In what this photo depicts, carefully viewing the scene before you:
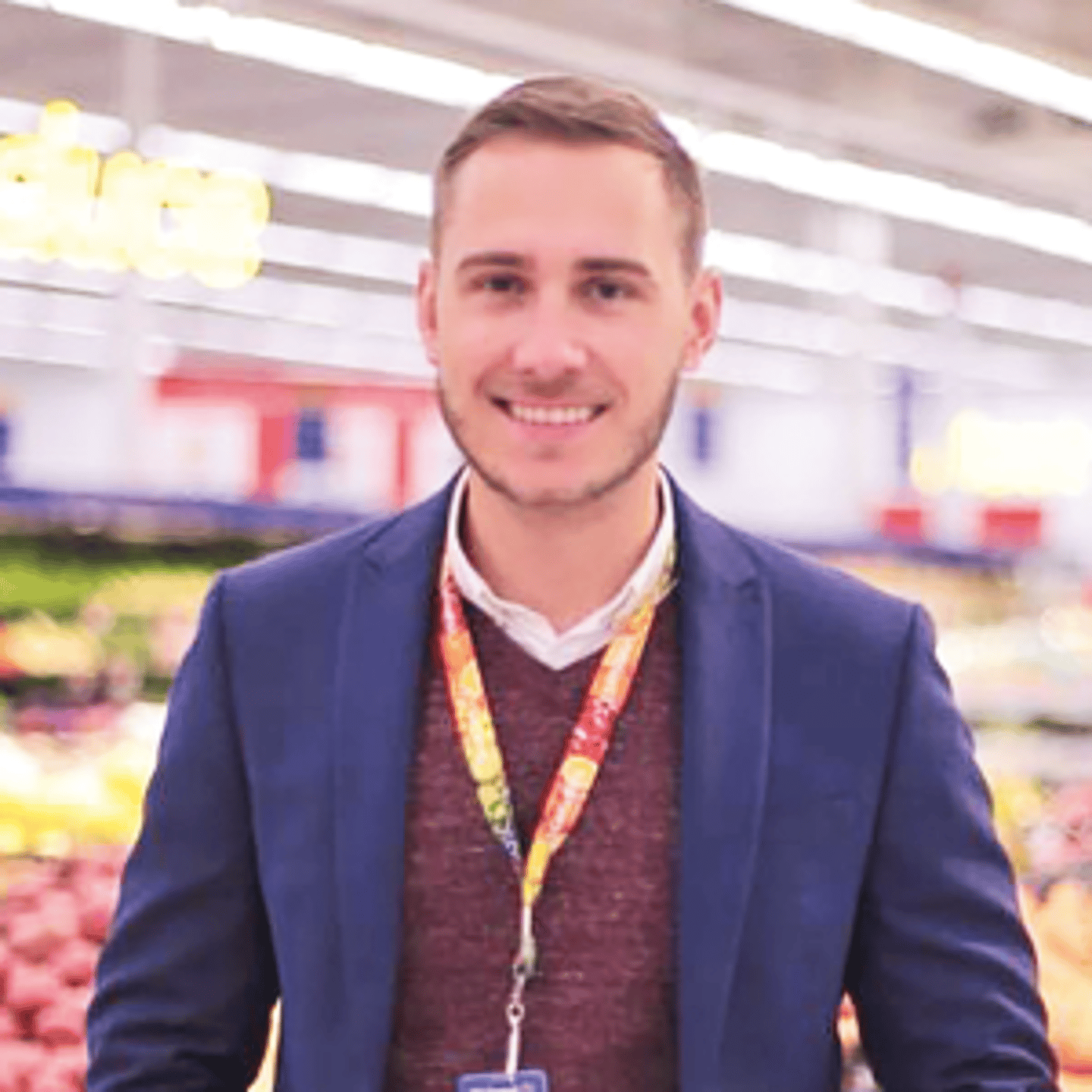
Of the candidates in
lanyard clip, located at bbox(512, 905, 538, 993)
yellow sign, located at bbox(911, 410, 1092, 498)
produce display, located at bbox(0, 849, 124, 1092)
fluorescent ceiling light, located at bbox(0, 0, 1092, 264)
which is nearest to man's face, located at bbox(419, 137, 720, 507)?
lanyard clip, located at bbox(512, 905, 538, 993)

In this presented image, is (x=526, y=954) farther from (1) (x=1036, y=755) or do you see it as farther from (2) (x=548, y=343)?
(1) (x=1036, y=755)

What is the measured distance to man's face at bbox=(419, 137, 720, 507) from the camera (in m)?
1.39

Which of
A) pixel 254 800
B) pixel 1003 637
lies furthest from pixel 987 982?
pixel 1003 637

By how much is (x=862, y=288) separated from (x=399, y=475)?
6.32 metres

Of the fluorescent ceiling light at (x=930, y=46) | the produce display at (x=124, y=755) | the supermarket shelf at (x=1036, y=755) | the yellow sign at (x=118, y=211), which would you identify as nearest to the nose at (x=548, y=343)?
the produce display at (x=124, y=755)

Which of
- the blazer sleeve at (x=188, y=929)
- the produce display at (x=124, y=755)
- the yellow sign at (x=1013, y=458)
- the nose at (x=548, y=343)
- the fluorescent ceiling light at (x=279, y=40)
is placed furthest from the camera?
the yellow sign at (x=1013, y=458)

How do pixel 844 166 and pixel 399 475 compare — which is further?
pixel 844 166

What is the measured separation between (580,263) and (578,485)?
0.50 ft

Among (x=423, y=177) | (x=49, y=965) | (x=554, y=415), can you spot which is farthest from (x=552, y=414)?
(x=423, y=177)

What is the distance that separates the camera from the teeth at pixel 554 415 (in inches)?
54.5

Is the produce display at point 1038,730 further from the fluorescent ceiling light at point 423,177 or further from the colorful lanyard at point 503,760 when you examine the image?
the colorful lanyard at point 503,760

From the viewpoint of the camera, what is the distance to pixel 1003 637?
6246mm

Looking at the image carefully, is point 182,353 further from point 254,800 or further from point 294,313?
point 254,800

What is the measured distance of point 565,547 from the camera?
4.82ft
